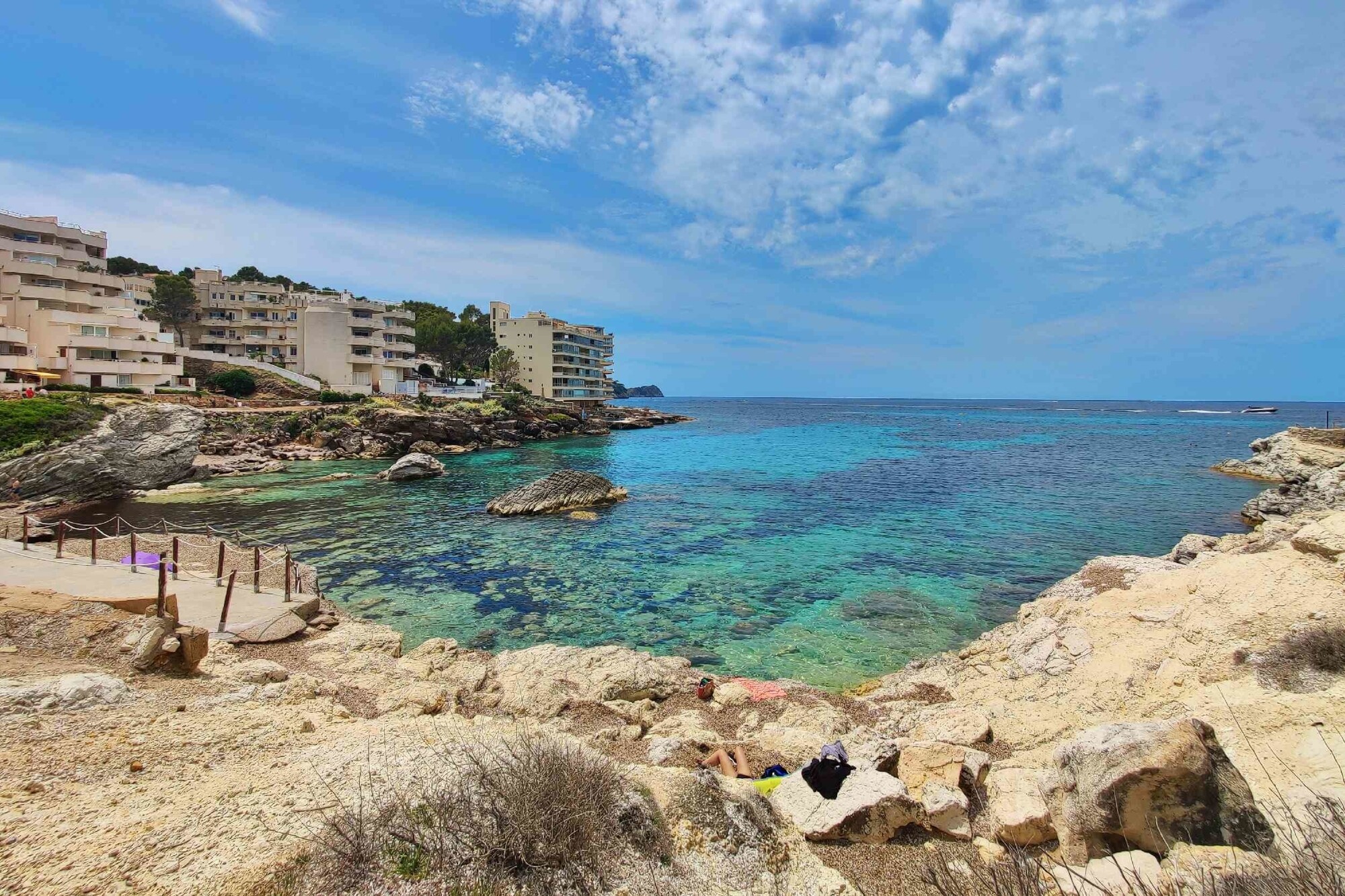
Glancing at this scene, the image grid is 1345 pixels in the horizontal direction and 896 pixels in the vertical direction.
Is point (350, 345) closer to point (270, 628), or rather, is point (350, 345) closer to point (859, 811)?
point (270, 628)

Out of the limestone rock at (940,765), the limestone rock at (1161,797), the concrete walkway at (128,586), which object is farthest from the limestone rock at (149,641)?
the limestone rock at (1161,797)

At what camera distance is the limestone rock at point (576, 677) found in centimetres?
1080

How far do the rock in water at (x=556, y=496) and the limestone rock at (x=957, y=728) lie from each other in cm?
2518

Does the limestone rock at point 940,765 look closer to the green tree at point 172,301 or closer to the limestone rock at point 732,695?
the limestone rock at point 732,695

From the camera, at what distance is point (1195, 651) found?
9.08 metres

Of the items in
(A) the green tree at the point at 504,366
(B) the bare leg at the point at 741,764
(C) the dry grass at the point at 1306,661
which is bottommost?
(B) the bare leg at the point at 741,764

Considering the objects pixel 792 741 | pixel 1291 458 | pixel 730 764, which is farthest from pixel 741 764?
pixel 1291 458

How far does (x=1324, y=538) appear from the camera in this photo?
36.0 feet

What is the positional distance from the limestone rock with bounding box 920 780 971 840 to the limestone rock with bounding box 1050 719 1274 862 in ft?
2.80

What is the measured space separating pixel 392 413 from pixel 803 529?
47.4m

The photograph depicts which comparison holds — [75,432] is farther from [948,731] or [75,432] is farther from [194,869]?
[948,731]

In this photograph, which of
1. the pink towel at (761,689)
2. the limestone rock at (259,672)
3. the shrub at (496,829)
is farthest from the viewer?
the pink towel at (761,689)

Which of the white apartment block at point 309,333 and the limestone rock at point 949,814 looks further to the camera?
the white apartment block at point 309,333

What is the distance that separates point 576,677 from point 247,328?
93.3 m
